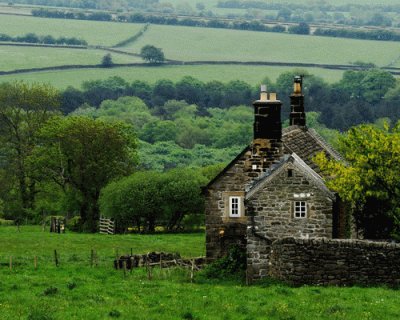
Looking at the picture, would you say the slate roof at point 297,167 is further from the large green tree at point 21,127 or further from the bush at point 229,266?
the large green tree at point 21,127

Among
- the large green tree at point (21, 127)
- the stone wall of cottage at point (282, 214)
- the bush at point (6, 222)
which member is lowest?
the stone wall of cottage at point (282, 214)

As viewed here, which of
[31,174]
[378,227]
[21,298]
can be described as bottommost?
[21,298]

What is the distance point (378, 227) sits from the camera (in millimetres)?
53562

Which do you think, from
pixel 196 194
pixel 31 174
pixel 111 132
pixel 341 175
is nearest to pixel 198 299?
pixel 341 175

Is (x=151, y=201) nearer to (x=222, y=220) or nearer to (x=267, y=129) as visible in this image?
(x=222, y=220)

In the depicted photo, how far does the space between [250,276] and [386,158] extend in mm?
7410

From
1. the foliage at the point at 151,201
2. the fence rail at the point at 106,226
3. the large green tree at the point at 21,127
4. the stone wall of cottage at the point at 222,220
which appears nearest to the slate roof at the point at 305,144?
the stone wall of cottage at the point at 222,220

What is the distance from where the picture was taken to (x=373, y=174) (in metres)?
51.1

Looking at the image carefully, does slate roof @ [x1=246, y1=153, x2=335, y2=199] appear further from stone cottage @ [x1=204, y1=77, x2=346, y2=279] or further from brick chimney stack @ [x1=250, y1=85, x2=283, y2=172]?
brick chimney stack @ [x1=250, y1=85, x2=283, y2=172]

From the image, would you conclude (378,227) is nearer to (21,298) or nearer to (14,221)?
(21,298)

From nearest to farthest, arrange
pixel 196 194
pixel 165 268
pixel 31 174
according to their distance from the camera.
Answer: pixel 165 268
pixel 196 194
pixel 31 174

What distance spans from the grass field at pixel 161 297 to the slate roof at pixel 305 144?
7.26 meters

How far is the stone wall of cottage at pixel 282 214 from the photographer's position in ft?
166

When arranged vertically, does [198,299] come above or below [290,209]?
below
